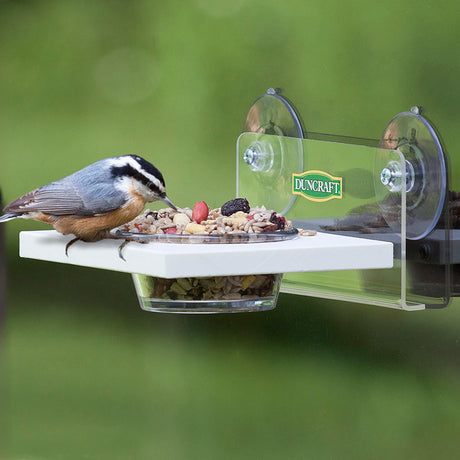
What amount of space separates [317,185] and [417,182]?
21 cm

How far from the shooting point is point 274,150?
1.83m

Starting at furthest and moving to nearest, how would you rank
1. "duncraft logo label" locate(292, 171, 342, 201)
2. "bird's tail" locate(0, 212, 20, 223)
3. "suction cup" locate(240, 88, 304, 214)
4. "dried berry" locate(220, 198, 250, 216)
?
"suction cup" locate(240, 88, 304, 214), "duncraft logo label" locate(292, 171, 342, 201), "dried berry" locate(220, 198, 250, 216), "bird's tail" locate(0, 212, 20, 223)

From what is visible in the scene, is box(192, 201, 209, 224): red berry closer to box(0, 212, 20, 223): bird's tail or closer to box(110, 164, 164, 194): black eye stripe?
box(110, 164, 164, 194): black eye stripe

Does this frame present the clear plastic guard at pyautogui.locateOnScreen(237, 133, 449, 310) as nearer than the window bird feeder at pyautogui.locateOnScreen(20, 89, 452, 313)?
No

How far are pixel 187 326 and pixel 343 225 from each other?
1.00m

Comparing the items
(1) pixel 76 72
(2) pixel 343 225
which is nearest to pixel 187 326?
(1) pixel 76 72

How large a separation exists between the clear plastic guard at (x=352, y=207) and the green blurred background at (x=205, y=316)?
0.71ft

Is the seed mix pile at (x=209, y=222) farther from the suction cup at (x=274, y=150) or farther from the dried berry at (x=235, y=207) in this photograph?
the suction cup at (x=274, y=150)

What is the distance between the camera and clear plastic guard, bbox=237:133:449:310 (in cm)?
152

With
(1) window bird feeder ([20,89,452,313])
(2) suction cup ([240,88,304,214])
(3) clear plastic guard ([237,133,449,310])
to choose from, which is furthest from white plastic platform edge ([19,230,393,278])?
(2) suction cup ([240,88,304,214])

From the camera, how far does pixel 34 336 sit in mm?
2867

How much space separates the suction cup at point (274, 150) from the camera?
5.79 ft

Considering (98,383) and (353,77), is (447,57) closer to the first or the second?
(353,77)

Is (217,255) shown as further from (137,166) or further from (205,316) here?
(205,316)
